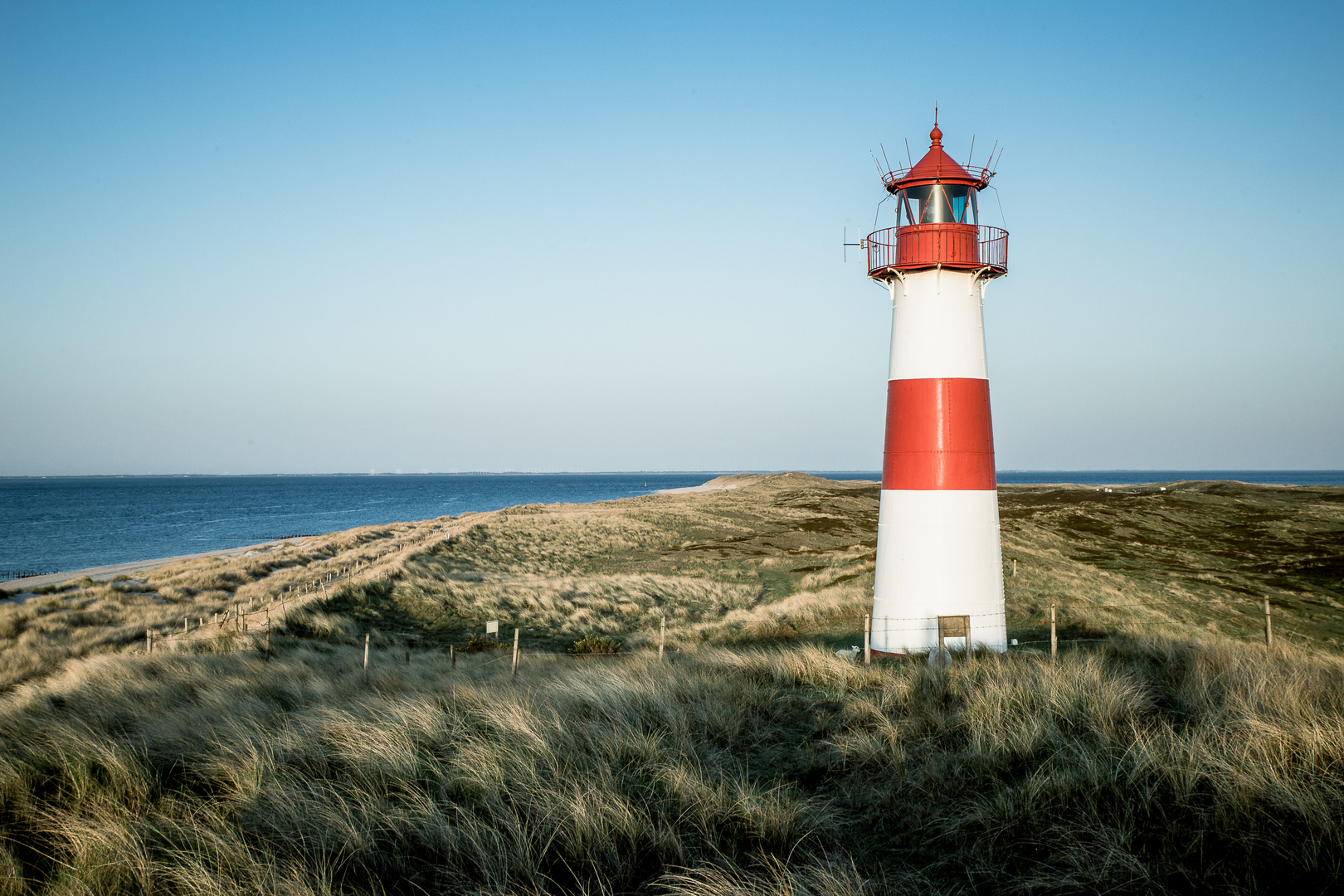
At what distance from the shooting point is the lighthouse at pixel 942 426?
1102cm

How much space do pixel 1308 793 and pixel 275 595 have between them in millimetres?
27462

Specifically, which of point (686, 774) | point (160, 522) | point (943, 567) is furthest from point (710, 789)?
point (160, 522)

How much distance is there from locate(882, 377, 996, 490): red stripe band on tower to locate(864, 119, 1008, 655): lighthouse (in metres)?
Answer: 0.01

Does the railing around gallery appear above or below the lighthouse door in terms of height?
above

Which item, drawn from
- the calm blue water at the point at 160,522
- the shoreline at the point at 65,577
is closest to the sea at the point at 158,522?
the calm blue water at the point at 160,522

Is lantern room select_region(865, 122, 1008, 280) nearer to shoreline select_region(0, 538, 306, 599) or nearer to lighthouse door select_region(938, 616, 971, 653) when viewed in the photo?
lighthouse door select_region(938, 616, 971, 653)

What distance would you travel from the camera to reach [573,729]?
681 centimetres

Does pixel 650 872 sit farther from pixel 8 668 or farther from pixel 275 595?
pixel 275 595

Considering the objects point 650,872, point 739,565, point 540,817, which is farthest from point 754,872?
point 739,565

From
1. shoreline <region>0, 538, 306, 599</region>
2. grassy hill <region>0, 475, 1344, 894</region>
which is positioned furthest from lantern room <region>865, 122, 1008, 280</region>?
shoreline <region>0, 538, 306, 599</region>

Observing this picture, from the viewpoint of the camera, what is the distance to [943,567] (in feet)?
36.3

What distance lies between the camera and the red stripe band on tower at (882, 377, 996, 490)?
36.1 feet

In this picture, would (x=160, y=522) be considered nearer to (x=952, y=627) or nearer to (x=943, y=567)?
(x=943, y=567)

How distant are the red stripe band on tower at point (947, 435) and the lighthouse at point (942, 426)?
12mm
